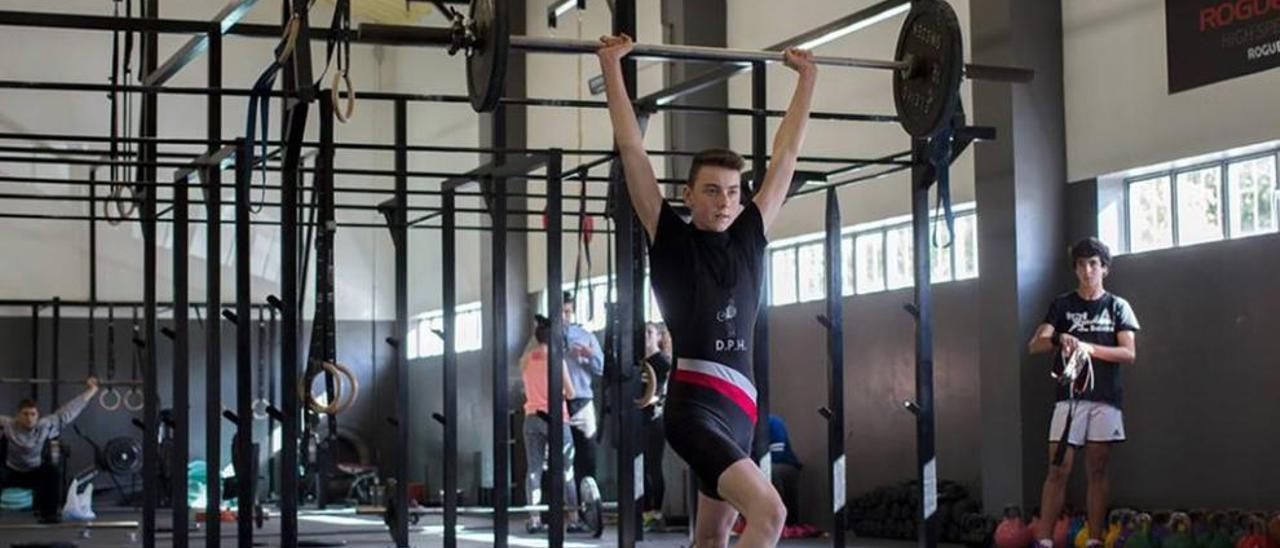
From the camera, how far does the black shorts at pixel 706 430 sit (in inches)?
123

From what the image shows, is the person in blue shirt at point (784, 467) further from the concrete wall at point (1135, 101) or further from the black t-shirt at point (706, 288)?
the black t-shirt at point (706, 288)

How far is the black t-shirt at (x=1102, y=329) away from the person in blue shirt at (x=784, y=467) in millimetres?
2858

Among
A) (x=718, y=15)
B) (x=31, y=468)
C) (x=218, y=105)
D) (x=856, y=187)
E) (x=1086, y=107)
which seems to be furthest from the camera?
(x=31, y=468)

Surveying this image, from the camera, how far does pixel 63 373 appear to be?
14.1 metres

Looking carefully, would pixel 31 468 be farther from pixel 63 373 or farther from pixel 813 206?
pixel 813 206

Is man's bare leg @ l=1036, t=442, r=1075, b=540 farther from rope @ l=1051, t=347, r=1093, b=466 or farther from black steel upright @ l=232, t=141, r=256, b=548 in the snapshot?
black steel upright @ l=232, t=141, r=256, b=548

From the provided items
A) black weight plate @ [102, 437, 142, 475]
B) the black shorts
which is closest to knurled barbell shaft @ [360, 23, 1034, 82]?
the black shorts

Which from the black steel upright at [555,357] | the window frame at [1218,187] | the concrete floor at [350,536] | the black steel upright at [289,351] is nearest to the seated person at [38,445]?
the concrete floor at [350,536]

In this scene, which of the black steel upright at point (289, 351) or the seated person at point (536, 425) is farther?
the seated person at point (536, 425)

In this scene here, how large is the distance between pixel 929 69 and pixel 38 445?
343 inches

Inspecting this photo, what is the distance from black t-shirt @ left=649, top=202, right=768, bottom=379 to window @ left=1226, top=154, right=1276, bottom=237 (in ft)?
13.2

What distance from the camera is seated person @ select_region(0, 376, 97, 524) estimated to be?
36.9 feet

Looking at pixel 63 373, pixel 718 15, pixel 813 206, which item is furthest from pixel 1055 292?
pixel 63 373

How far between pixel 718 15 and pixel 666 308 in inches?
290
